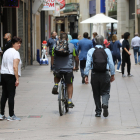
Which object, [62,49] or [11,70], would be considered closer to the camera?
[11,70]

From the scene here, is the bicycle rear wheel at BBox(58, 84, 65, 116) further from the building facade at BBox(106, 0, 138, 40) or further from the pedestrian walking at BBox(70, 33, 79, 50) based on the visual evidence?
the building facade at BBox(106, 0, 138, 40)

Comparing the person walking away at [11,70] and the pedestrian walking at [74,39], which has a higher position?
the pedestrian walking at [74,39]

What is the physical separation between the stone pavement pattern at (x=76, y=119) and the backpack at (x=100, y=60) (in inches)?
38.3

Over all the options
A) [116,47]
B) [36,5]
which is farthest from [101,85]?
[36,5]

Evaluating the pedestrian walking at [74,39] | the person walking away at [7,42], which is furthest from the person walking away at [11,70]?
the pedestrian walking at [74,39]

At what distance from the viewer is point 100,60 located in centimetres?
788

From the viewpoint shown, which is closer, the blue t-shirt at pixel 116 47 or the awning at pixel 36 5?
the blue t-shirt at pixel 116 47

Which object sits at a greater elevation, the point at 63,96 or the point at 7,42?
the point at 7,42

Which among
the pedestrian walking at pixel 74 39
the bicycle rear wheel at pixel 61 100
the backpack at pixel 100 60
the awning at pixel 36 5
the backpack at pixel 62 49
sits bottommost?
the bicycle rear wheel at pixel 61 100

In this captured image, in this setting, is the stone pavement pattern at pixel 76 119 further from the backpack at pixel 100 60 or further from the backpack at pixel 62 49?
the backpack at pixel 62 49

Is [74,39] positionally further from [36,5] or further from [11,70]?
[11,70]

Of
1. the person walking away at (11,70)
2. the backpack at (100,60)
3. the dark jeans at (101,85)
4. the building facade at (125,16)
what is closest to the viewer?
the person walking away at (11,70)

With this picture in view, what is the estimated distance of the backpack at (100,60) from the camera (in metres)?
7.87

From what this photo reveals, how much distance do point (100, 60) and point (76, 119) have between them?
3.99 feet
